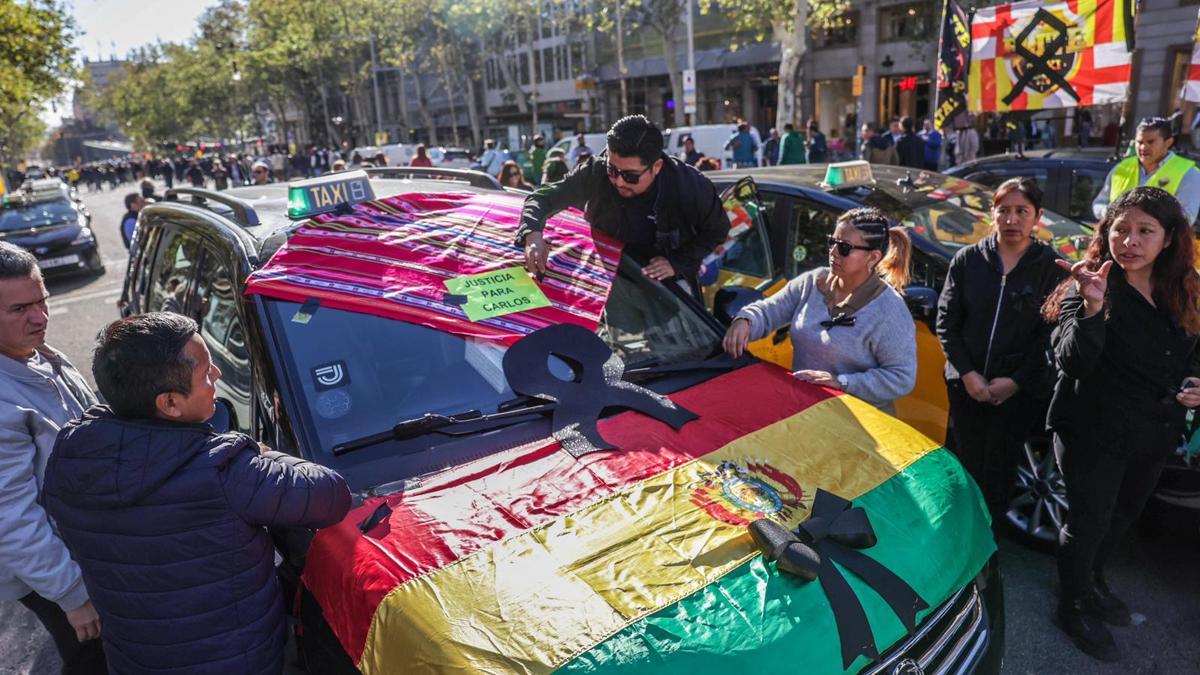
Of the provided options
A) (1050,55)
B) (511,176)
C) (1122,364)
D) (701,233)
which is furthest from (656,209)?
(511,176)

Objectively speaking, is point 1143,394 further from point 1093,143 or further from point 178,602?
point 1093,143

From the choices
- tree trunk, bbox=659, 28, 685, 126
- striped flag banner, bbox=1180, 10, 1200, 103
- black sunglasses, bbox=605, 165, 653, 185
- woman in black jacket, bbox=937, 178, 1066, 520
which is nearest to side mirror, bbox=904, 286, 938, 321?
woman in black jacket, bbox=937, 178, 1066, 520

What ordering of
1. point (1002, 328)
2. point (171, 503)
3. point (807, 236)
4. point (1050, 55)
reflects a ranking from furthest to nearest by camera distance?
point (1050, 55)
point (807, 236)
point (1002, 328)
point (171, 503)

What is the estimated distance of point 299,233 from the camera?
2910 millimetres

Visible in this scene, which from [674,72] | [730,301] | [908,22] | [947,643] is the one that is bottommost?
[947,643]

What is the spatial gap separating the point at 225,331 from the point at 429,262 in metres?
0.81

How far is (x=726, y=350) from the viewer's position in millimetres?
3133

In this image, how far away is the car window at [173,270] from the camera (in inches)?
135

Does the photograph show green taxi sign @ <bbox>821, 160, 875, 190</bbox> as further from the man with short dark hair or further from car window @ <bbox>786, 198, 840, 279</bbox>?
the man with short dark hair

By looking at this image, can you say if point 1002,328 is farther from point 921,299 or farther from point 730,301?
point 730,301

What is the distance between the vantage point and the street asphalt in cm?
307

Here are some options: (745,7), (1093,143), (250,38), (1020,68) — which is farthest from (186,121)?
(1020,68)

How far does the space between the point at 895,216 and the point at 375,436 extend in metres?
3.88

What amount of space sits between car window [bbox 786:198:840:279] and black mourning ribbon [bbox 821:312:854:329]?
2.02m
